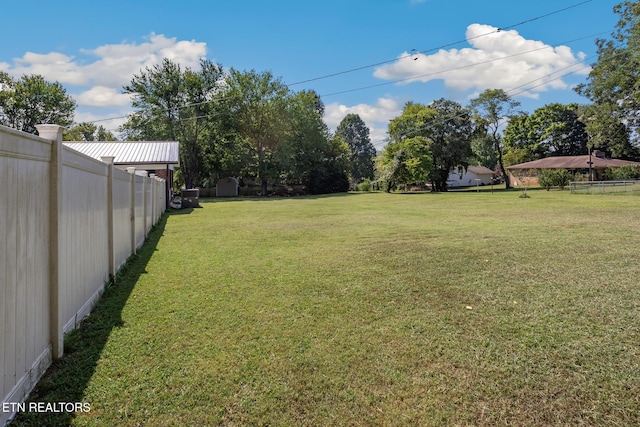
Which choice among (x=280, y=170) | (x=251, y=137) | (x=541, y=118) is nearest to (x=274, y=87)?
(x=251, y=137)

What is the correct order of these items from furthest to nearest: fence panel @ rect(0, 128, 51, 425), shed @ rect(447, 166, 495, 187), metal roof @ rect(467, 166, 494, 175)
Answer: metal roof @ rect(467, 166, 494, 175), shed @ rect(447, 166, 495, 187), fence panel @ rect(0, 128, 51, 425)

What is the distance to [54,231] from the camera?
8.32 feet

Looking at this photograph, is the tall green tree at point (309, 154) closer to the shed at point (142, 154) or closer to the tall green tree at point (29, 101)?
the shed at point (142, 154)

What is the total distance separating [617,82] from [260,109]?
27745 mm

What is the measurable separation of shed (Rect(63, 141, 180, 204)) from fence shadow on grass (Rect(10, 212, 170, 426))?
16663 millimetres

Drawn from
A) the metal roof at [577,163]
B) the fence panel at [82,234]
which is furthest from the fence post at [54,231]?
the metal roof at [577,163]

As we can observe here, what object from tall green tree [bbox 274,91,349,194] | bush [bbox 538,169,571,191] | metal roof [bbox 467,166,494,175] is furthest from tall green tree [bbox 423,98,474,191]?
metal roof [bbox 467,166,494,175]

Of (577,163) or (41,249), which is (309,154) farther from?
(41,249)

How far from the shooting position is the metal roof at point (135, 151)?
20.3 meters

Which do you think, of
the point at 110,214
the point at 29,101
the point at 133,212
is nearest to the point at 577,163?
the point at 133,212

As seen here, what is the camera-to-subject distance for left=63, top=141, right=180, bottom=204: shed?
66.0 feet

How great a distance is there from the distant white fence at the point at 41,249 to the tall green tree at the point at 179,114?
30740 mm

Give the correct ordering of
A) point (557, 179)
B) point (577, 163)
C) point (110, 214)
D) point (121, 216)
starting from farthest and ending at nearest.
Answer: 1. point (577, 163)
2. point (557, 179)
3. point (121, 216)
4. point (110, 214)

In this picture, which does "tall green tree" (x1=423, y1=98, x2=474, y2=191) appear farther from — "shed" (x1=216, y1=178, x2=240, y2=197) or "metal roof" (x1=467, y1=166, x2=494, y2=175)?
"metal roof" (x1=467, y1=166, x2=494, y2=175)
